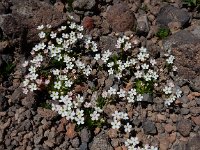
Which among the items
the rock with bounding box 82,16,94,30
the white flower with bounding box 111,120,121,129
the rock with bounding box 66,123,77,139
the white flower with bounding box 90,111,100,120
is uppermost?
the rock with bounding box 82,16,94,30

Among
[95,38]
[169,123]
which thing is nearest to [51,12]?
[95,38]

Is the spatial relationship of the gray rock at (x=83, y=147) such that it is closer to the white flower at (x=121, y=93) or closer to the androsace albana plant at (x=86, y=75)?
the androsace albana plant at (x=86, y=75)

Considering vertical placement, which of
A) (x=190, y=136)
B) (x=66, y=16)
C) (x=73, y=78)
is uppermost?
(x=66, y=16)

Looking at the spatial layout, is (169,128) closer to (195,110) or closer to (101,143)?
(195,110)

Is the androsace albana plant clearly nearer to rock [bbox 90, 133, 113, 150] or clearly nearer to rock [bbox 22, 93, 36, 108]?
rock [bbox 22, 93, 36, 108]

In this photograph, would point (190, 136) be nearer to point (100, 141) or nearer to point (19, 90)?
point (100, 141)

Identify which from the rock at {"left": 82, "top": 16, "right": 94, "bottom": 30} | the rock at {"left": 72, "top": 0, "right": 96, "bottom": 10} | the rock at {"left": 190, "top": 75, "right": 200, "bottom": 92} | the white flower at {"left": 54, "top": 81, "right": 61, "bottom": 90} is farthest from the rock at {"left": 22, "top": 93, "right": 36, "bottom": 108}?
the rock at {"left": 190, "top": 75, "right": 200, "bottom": 92}

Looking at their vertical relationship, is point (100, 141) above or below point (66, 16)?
below
